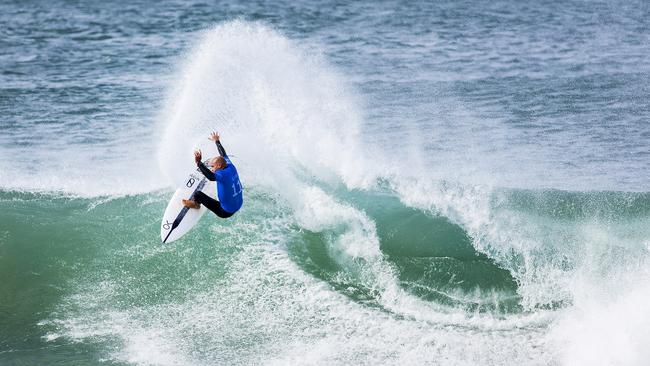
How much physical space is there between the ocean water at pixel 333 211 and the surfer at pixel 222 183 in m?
1.27

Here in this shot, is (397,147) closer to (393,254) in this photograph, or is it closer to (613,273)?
(393,254)

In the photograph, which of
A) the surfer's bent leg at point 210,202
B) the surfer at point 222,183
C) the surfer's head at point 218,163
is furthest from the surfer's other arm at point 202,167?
the surfer's bent leg at point 210,202

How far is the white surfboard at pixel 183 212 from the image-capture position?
12656 mm

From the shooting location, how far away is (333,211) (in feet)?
47.1

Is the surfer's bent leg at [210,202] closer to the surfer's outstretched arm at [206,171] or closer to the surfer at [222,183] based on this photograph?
the surfer at [222,183]

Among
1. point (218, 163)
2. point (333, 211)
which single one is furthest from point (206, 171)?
point (333, 211)

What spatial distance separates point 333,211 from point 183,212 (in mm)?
2853

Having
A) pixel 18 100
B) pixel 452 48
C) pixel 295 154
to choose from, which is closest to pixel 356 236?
pixel 295 154

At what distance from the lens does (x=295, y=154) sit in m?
16.1

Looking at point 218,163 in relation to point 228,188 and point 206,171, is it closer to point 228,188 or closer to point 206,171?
point 206,171

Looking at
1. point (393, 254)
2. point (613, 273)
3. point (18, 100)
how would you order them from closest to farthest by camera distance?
point (613, 273) < point (393, 254) < point (18, 100)

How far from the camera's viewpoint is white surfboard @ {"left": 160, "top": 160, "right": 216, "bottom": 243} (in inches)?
498

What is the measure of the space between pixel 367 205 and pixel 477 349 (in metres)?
4.61

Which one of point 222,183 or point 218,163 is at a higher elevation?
point 218,163
